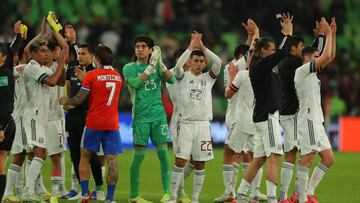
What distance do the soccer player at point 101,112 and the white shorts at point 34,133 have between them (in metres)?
0.56

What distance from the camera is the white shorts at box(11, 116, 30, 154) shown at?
622 inches

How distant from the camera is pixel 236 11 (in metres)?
33.8

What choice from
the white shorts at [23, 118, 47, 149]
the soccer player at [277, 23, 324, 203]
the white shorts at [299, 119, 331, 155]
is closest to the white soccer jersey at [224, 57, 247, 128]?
the soccer player at [277, 23, 324, 203]

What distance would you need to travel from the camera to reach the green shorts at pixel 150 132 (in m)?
15.9

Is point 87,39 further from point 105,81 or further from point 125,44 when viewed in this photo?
point 105,81

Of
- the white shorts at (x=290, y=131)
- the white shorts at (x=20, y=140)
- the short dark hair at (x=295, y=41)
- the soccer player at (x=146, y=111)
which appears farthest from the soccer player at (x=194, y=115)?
the white shorts at (x=20, y=140)

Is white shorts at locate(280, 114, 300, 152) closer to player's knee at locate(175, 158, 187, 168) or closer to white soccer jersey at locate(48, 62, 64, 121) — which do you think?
player's knee at locate(175, 158, 187, 168)

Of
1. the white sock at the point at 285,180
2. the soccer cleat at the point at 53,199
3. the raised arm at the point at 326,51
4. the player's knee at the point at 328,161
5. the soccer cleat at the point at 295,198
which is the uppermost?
the raised arm at the point at 326,51

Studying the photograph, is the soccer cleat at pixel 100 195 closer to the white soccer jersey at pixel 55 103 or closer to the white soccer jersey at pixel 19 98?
the white soccer jersey at pixel 55 103

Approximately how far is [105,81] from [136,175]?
5.09ft

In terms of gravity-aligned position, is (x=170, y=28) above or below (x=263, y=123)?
above

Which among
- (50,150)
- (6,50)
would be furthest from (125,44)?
(6,50)

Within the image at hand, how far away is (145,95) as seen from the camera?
52.5ft

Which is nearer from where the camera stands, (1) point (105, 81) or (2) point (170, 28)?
(1) point (105, 81)
